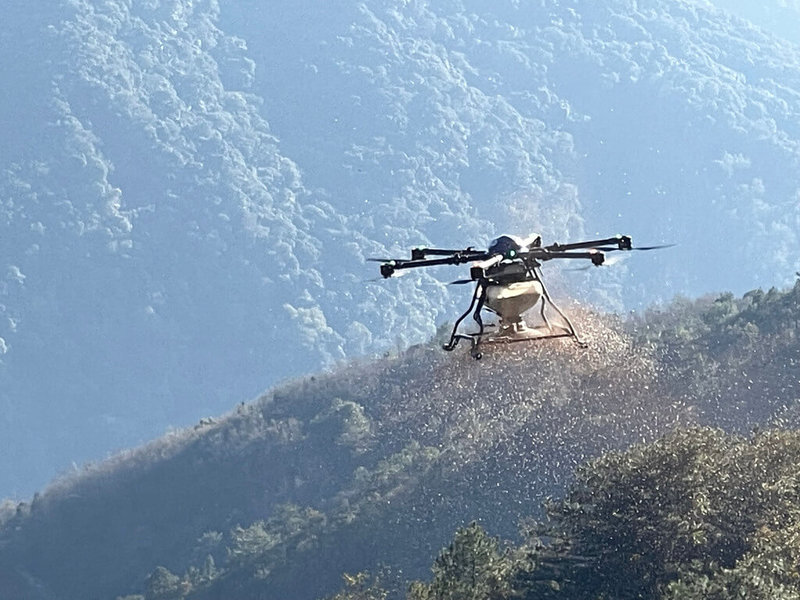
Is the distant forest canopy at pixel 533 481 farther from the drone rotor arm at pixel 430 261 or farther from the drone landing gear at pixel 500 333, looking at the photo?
the drone rotor arm at pixel 430 261

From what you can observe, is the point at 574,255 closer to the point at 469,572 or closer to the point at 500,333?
the point at 500,333

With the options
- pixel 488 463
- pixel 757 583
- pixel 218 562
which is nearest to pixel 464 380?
pixel 488 463

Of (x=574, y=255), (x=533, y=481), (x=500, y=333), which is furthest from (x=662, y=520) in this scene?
(x=533, y=481)

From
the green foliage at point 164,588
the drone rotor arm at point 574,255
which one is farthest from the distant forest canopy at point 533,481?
the drone rotor arm at point 574,255

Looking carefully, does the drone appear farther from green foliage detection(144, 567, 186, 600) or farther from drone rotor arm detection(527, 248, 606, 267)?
green foliage detection(144, 567, 186, 600)

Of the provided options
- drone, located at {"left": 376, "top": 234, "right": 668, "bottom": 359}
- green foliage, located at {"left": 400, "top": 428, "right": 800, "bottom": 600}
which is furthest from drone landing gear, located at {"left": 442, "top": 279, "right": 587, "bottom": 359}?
green foliage, located at {"left": 400, "top": 428, "right": 800, "bottom": 600}

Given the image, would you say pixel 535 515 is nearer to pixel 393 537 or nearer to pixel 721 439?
pixel 393 537

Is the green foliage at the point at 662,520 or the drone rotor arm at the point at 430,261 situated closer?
the drone rotor arm at the point at 430,261
